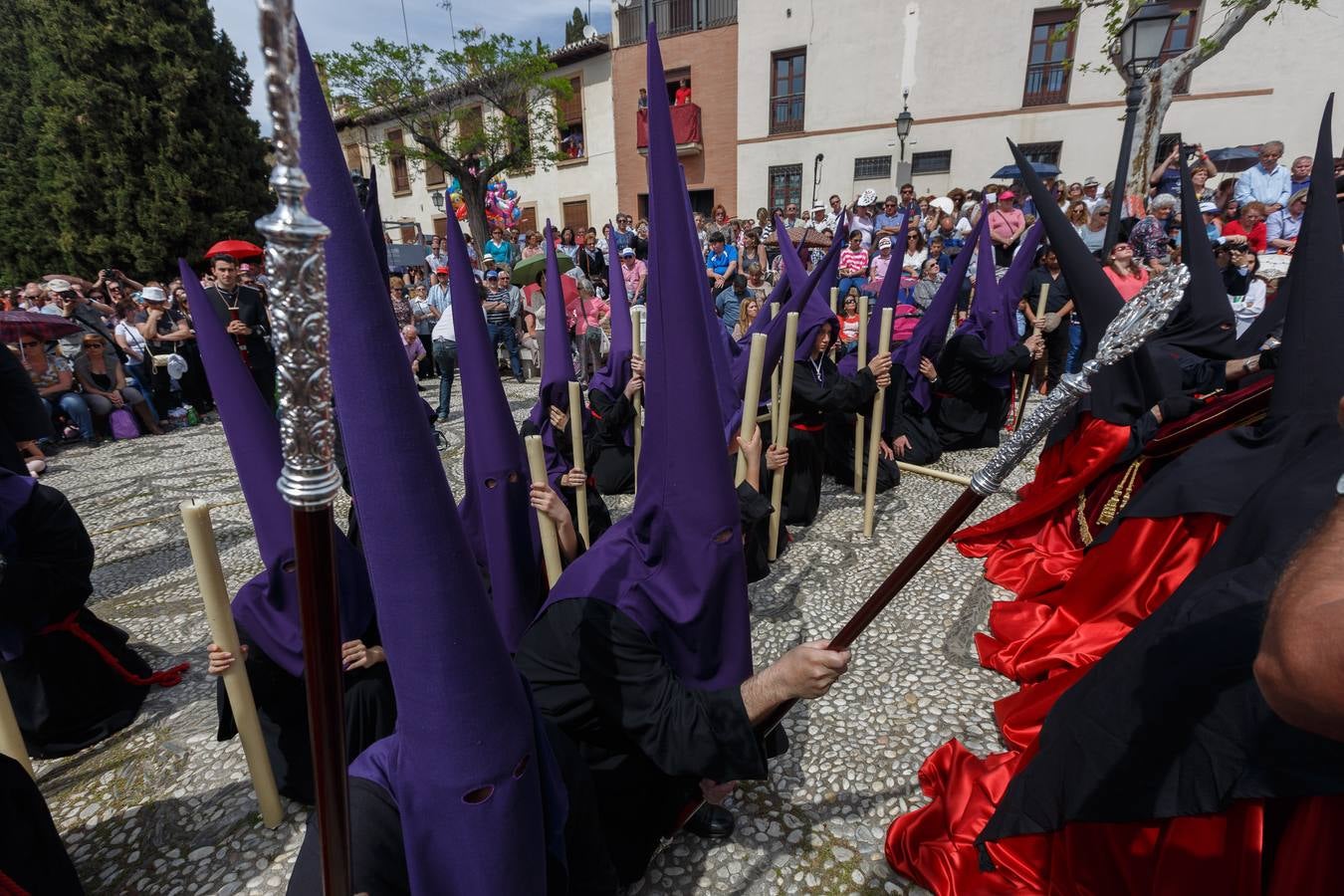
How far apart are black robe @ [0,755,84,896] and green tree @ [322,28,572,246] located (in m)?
19.0

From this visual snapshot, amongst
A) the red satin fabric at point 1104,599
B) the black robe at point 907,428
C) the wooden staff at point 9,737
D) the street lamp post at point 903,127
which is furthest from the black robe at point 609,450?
the street lamp post at point 903,127

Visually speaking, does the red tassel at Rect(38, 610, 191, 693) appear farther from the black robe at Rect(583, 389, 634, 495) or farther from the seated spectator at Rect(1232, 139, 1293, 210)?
the seated spectator at Rect(1232, 139, 1293, 210)

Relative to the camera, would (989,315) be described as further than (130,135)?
No

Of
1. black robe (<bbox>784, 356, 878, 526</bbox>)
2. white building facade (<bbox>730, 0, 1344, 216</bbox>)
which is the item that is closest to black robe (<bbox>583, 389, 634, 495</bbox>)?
black robe (<bbox>784, 356, 878, 526</bbox>)

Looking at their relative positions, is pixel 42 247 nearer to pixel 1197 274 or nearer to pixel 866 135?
pixel 866 135

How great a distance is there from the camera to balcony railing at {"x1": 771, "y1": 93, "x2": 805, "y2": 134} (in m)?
19.3

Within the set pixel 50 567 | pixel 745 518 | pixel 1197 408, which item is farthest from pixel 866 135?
pixel 50 567

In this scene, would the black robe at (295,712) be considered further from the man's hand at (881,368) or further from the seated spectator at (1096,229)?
the seated spectator at (1096,229)

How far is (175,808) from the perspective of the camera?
8.30 feet

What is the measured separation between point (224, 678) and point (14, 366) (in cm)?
351

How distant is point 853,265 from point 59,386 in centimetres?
1050

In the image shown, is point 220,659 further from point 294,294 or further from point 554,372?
point 554,372

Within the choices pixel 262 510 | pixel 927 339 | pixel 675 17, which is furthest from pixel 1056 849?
pixel 675 17

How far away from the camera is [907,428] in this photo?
6125 mm
